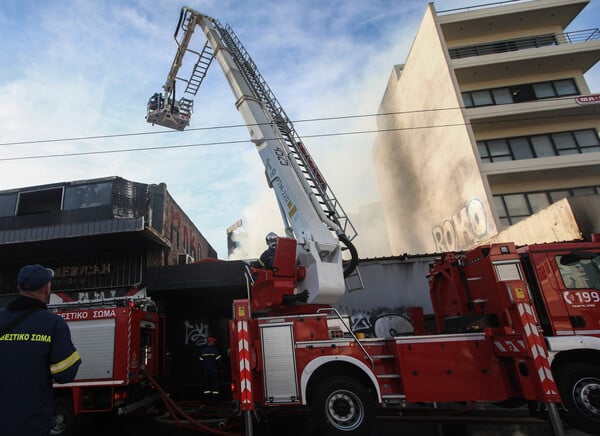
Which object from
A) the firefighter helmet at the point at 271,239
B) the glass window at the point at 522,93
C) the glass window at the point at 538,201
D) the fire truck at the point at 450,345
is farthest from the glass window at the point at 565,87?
the firefighter helmet at the point at 271,239

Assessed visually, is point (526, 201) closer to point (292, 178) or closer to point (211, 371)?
point (292, 178)

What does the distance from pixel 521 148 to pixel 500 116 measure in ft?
7.26

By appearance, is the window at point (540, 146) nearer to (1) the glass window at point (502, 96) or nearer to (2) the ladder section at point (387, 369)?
(1) the glass window at point (502, 96)

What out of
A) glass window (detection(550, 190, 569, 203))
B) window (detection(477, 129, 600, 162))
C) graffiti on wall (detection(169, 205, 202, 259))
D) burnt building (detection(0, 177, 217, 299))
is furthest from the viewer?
window (detection(477, 129, 600, 162))

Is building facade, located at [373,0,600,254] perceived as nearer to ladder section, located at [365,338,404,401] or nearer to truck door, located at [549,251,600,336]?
truck door, located at [549,251,600,336]

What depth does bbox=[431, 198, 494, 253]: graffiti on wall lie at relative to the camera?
16.7m

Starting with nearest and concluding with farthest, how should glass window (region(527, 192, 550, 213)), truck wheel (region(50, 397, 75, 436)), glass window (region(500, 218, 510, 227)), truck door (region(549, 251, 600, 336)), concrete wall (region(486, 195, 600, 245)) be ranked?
truck door (region(549, 251, 600, 336)), truck wheel (region(50, 397, 75, 436)), concrete wall (region(486, 195, 600, 245)), glass window (region(500, 218, 510, 227)), glass window (region(527, 192, 550, 213))

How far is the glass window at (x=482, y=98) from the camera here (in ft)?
65.3

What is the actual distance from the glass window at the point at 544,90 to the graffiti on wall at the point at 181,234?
2102cm

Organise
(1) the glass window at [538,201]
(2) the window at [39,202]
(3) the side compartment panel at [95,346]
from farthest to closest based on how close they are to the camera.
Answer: (1) the glass window at [538,201] → (2) the window at [39,202] → (3) the side compartment panel at [95,346]

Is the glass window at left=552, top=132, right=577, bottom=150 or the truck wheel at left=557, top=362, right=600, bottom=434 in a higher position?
the glass window at left=552, top=132, right=577, bottom=150

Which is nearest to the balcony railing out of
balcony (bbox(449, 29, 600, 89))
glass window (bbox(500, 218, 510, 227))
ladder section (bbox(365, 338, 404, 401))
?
balcony (bbox(449, 29, 600, 89))

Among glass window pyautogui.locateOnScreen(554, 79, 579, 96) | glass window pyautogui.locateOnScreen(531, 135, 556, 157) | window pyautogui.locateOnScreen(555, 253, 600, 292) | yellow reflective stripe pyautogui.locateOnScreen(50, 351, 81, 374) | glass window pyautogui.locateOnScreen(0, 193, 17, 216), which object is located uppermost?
glass window pyautogui.locateOnScreen(554, 79, 579, 96)

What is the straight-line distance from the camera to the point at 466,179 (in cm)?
1806
